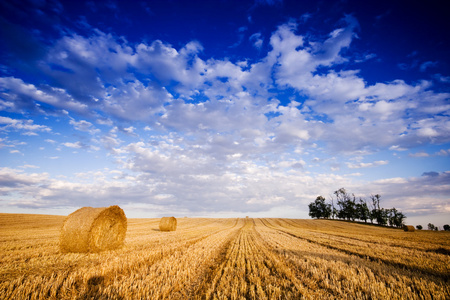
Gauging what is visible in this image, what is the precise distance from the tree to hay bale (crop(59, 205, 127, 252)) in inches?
3244

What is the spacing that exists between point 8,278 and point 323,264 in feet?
25.4

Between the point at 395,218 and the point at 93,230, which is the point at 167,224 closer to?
the point at 93,230

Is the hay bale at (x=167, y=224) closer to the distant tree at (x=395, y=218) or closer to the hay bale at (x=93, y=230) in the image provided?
the hay bale at (x=93, y=230)

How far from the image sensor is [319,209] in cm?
7931

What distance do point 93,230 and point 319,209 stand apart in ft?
278

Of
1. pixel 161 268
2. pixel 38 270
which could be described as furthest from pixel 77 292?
pixel 38 270

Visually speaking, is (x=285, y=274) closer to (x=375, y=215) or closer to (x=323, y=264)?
(x=323, y=264)

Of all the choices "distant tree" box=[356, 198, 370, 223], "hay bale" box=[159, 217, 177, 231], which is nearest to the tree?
"distant tree" box=[356, 198, 370, 223]

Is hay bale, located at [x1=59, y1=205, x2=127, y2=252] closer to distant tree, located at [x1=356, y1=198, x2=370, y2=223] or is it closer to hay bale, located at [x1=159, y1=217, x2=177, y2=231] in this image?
hay bale, located at [x1=159, y1=217, x2=177, y2=231]

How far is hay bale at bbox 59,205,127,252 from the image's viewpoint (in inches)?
315

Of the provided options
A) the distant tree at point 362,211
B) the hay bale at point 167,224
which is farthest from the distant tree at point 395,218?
the hay bale at point 167,224

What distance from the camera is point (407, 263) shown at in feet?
22.5

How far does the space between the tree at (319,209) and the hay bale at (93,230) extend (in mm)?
82387

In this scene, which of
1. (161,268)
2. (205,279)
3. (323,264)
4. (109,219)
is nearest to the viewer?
(205,279)
